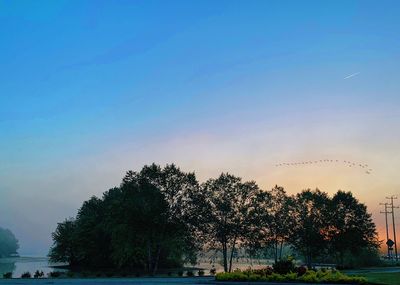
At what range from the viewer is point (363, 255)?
91.2 m

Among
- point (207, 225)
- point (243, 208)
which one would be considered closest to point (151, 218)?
point (207, 225)

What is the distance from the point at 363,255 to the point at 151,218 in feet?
156

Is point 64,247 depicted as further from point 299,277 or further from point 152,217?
point 299,277

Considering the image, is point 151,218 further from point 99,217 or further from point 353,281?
point 353,281

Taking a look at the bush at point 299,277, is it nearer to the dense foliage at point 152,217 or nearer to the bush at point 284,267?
the bush at point 284,267

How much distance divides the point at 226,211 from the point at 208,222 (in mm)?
3494

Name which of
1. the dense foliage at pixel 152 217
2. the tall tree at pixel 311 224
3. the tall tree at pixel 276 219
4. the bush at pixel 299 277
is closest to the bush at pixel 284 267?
the bush at pixel 299 277

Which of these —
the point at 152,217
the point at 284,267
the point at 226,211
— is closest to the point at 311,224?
the point at 226,211

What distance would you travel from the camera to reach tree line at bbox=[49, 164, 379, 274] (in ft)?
229

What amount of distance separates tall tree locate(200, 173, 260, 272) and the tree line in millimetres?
165

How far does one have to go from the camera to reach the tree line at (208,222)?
2751 inches

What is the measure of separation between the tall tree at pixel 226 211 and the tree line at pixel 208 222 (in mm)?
165

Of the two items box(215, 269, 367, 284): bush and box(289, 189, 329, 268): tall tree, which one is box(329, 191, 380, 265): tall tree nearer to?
box(289, 189, 329, 268): tall tree

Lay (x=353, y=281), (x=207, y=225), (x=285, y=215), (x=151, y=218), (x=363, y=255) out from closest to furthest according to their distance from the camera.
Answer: (x=353, y=281) → (x=151, y=218) → (x=207, y=225) → (x=285, y=215) → (x=363, y=255)
